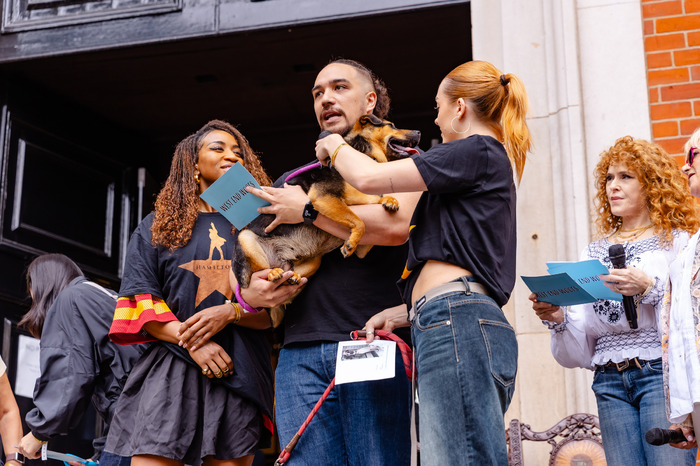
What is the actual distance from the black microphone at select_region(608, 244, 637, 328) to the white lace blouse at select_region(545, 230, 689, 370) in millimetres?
81

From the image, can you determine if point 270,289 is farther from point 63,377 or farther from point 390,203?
point 63,377

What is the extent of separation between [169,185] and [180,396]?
1140 millimetres

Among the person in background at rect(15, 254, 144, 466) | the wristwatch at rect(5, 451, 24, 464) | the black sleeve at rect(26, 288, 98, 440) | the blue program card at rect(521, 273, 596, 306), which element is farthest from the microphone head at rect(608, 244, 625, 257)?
the wristwatch at rect(5, 451, 24, 464)

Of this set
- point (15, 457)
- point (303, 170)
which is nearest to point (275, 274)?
point (303, 170)

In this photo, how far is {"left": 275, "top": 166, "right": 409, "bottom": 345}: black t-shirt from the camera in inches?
133

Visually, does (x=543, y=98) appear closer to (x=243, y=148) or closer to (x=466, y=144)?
Answer: (x=243, y=148)

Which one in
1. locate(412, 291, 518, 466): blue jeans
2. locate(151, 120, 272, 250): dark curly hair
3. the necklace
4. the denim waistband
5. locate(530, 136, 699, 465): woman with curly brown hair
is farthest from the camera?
locate(151, 120, 272, 250): dark curly hair

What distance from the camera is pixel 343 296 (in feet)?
11.3

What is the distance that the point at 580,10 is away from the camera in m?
5.19

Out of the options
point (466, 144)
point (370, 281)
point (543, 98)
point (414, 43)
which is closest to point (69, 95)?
point (414, 43)

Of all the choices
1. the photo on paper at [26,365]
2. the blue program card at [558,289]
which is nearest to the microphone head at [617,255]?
the blue program card at [558,289]

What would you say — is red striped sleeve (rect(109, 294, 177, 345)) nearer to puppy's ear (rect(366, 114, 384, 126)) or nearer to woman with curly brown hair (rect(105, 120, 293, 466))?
woman with curly brown hair (rect(105, 120, 293, 466))

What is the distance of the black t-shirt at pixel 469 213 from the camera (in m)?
2.91

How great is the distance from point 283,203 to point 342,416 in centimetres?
89
